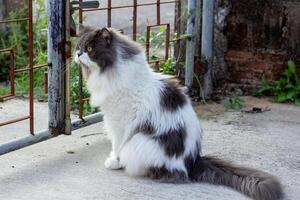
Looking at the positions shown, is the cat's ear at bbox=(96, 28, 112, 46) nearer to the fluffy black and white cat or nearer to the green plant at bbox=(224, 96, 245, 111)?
the fluffy black and white cat

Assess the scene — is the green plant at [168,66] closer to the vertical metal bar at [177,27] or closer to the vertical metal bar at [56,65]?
the vertical metal bar at [177,27]

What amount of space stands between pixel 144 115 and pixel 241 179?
0.70 metres

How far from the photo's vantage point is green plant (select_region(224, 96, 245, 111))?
5686mm

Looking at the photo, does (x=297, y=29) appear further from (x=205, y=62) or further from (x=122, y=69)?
(x=122, y=69)

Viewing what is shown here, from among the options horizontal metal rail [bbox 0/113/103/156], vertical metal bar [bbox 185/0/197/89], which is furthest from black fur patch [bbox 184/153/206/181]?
vertical metal bar [bbox 185/0/197/89]

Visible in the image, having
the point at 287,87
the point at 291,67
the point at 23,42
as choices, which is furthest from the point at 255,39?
the point at 23,42

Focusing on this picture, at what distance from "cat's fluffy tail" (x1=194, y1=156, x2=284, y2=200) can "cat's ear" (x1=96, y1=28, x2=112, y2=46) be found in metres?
0.94

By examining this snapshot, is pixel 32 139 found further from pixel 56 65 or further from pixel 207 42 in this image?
pixel 207 42

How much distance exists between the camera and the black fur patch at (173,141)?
385 centimetres

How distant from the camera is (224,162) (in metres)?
3.92

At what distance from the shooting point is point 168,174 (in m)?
3.86

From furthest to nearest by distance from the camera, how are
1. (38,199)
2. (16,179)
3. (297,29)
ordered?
1. (297,29)
2. (16,179)
3. (38,199)

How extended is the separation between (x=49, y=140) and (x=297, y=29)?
253 centimetres

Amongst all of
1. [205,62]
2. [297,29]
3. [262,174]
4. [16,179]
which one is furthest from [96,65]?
[297,29]
